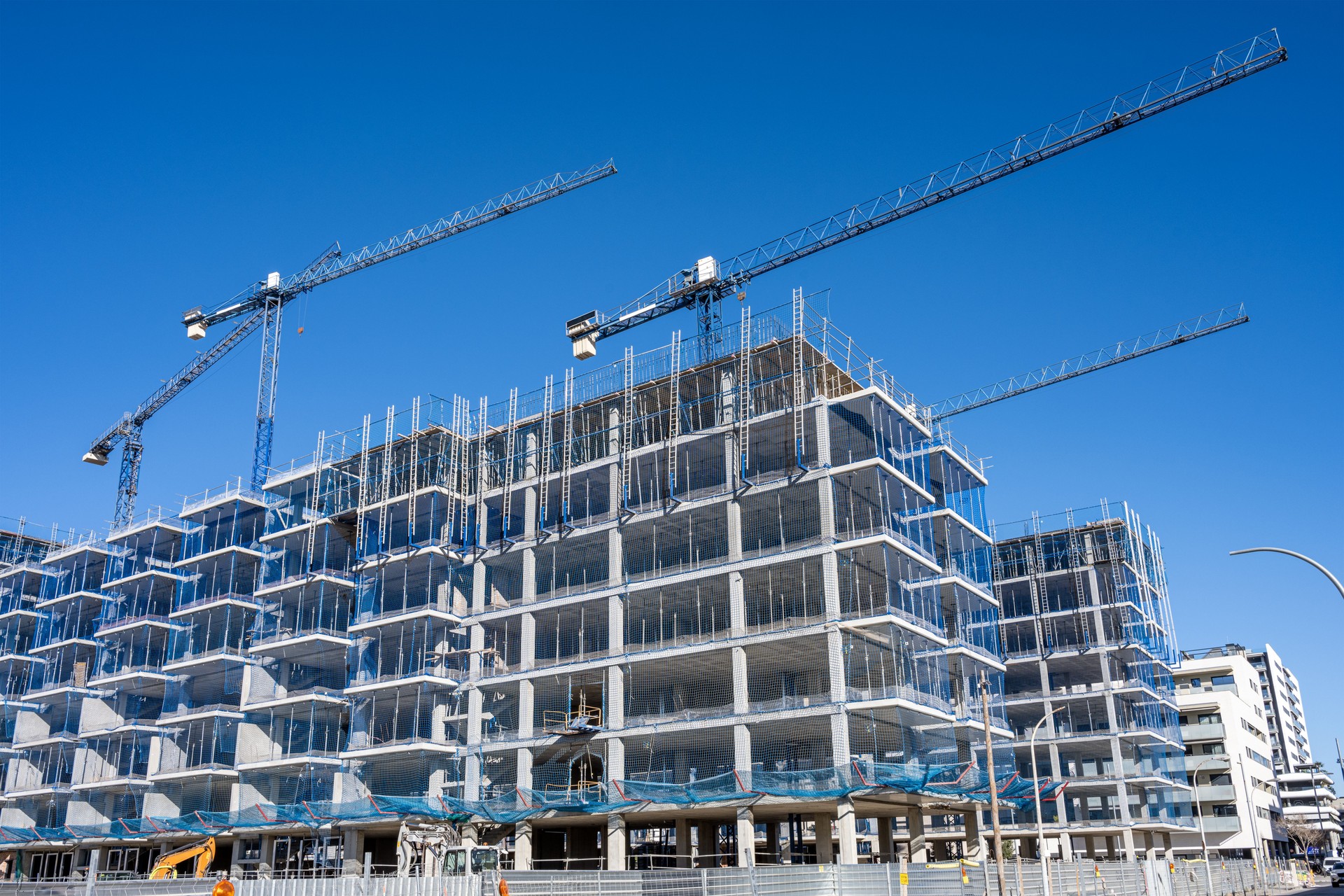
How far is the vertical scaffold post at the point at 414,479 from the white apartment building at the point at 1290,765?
131640mm

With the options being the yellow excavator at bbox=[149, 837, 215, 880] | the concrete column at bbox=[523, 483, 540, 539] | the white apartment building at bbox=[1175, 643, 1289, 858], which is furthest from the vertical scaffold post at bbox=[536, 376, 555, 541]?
the white apartment building at bbox=[1175, 643, 1289, 858]

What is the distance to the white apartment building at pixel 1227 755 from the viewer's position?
93938 millimetres

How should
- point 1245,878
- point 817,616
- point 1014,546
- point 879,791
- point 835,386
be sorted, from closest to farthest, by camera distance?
point 879,791
point 817,616
point 835,386
point 1245,878
point 1014,546

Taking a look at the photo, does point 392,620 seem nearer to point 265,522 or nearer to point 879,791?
point 265,522

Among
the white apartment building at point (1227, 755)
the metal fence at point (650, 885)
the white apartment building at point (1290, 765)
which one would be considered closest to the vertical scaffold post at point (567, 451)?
the metal fence at point (650, 885)

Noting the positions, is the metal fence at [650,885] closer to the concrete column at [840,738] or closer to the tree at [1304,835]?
the concrete column at [840,738]

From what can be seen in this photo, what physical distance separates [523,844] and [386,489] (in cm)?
2270

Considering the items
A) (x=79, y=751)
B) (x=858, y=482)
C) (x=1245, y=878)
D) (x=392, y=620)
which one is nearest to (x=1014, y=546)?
(x=1245, y=878)

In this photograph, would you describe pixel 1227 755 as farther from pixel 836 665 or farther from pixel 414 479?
pixel 414 479

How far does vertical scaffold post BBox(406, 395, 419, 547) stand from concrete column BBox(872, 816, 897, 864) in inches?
1212

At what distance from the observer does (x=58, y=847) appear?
7856 cm

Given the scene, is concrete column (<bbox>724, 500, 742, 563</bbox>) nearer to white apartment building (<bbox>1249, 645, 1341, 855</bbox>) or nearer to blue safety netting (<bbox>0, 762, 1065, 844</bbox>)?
blue safety netting (<bbox>0, 762, 1065, 844</bbox>)

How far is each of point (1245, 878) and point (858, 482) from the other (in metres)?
39.5

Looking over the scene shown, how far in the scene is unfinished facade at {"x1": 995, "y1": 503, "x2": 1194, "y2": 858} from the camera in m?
75.9
